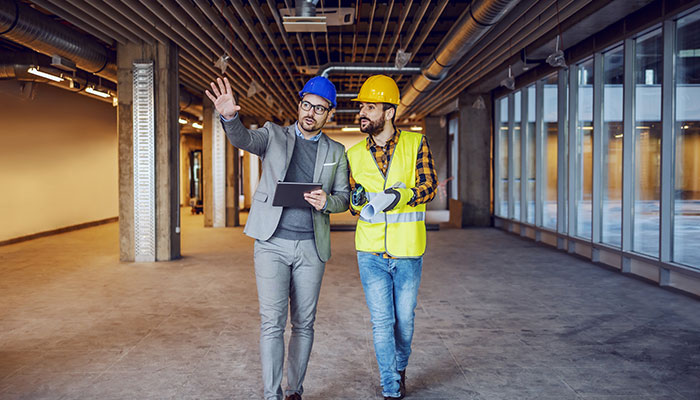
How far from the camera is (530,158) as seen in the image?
1093cm

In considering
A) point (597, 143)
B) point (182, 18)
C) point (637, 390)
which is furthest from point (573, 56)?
point (637, 390)

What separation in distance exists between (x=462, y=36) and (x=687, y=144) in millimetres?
2822

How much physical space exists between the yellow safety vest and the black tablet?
40 cm

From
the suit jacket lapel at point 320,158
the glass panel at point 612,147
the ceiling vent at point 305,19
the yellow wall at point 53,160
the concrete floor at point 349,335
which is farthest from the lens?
the yellow wall at point 53,160

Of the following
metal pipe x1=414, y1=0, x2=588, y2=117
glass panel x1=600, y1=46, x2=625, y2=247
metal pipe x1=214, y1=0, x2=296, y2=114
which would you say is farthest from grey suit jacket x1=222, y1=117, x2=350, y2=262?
glass panel x1=600, y1=46, x2=625, y2=247

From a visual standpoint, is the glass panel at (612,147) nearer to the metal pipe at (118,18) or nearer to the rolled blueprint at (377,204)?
the rolled blueprint at (377,204)

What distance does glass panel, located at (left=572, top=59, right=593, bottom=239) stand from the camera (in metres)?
8.22

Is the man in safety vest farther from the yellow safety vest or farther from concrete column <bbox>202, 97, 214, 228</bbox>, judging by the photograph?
concrete column <bbox>202, 97, 214, 228</bbox>

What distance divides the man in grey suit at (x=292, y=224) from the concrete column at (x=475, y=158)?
34.7 ft

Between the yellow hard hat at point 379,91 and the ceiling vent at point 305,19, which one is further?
the ceiling vent at point 305,19

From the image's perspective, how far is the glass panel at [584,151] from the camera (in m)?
8.22

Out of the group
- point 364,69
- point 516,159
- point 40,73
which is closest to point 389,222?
point 364,69

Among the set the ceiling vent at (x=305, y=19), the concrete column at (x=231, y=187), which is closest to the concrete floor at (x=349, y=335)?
the ceiling vent at (x=305, y=19)

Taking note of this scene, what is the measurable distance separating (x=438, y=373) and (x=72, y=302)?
156 inches
